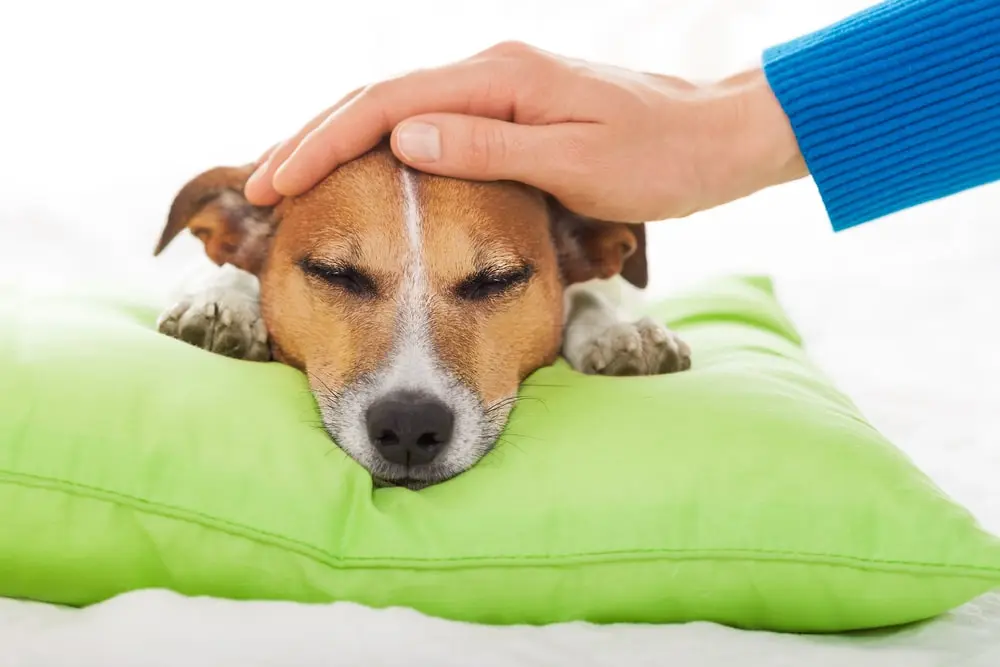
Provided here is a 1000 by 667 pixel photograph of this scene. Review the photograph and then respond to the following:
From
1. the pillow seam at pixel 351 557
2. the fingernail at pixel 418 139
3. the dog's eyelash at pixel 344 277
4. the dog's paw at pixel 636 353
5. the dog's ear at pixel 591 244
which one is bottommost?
the pillow seam at pixel 351 557

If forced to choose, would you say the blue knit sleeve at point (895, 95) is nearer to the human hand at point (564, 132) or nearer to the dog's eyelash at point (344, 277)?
the human hand at point (564, 132)

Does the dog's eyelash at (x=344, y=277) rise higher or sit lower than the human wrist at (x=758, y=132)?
lower

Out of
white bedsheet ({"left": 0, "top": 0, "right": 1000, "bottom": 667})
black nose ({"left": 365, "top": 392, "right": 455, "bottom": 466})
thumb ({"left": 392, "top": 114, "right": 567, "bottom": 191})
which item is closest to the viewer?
white bedsheet ({"left": 0, "top": 0, "right": 1000, "bottom": 667})

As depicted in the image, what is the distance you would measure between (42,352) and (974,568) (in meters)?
1.53

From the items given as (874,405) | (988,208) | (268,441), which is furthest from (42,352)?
(988,208)

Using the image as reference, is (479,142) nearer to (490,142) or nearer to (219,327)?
(490,142)

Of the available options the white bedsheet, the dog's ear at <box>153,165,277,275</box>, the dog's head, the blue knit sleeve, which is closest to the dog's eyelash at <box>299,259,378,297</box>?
the dog's head

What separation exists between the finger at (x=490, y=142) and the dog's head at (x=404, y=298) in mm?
138

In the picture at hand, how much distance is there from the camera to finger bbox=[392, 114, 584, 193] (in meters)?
1.90

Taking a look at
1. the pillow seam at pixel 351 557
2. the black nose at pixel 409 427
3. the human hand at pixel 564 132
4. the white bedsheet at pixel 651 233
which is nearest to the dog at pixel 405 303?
the black nose at pixel 409 427

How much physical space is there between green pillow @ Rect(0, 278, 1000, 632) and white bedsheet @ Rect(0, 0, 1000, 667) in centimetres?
6

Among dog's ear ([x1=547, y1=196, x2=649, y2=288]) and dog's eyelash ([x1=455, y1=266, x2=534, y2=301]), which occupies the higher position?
dog's ear ([x1=547, y1=196, x2=649, y2=288])

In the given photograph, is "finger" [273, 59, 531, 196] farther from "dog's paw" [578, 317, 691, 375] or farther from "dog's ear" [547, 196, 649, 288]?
"dog's paw" [578, 317, 691, 375]

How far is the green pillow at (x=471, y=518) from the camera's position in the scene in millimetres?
1440
